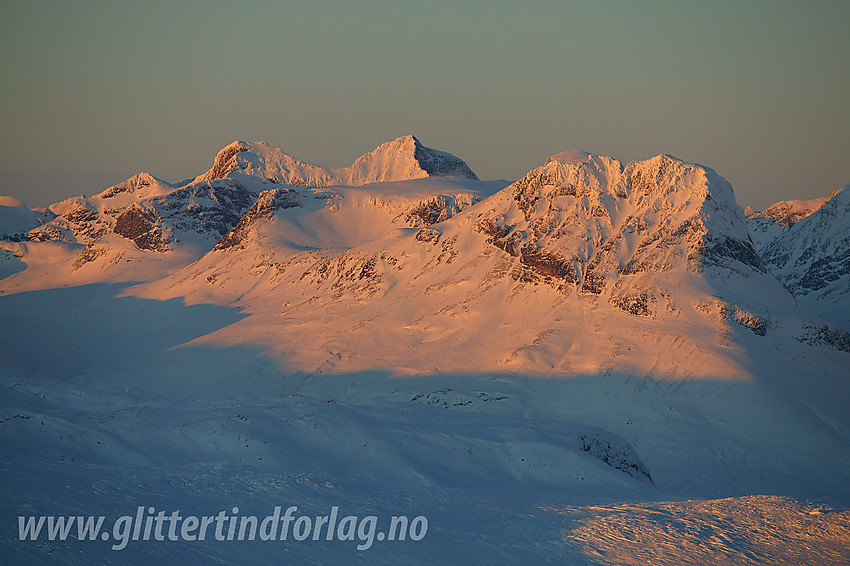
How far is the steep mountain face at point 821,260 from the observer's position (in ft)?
491

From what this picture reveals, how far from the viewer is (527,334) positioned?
78375mm

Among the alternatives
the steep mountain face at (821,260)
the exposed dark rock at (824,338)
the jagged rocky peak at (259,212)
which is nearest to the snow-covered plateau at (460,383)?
the exposed dark rock at (824,338)

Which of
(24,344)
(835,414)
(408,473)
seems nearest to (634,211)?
(835,414)

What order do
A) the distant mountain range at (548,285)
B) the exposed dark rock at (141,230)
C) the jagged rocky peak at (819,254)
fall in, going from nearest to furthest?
1. the distant mountain range at (548,285)
2. the jagged rocky peak at (819,254)
3. the exposed dark rock at (141,230)

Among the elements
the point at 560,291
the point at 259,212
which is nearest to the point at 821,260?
the point at 560,291

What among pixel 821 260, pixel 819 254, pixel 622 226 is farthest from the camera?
pixel 819 254

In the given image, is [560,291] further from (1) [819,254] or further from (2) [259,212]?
(1) [819,254]

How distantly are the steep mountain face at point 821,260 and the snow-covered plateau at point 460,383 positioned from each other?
144 centimetres

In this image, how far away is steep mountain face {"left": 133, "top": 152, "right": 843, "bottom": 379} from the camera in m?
72.1

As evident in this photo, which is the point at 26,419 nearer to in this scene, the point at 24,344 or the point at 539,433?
the point at 539,433

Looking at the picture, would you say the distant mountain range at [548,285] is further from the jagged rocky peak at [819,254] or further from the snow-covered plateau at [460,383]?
the jagged rocky peak at [819,254]

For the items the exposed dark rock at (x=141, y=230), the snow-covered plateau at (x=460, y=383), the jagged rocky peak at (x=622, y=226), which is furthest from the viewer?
the exposed dark rock at (x=141, y=230)

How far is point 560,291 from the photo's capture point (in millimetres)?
83938

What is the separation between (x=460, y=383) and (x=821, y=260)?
13688 cm
